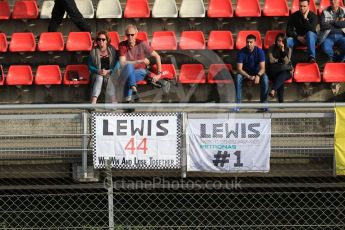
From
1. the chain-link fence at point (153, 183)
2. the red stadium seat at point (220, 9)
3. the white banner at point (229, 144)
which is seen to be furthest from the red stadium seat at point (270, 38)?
the white banner at point (229, 144)

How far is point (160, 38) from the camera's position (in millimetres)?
13023

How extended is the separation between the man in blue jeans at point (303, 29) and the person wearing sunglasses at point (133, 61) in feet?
8.55

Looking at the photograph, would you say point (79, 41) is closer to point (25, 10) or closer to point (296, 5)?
point (25, 10)

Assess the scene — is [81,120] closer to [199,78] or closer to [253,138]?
[253,138]

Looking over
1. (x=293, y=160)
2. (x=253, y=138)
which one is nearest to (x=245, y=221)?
(x=293, y=160)

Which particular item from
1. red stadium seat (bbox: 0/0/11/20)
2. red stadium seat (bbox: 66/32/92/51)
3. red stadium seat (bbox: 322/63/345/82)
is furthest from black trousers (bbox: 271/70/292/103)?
red stadium seat (bbox: 0/0/11/20)

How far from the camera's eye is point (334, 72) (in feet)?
41.1

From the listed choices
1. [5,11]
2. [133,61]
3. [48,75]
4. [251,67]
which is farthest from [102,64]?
[5,11]

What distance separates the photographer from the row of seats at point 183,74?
12.5 meters

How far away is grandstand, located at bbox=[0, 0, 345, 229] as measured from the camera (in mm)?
8570

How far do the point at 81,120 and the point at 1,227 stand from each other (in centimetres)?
196

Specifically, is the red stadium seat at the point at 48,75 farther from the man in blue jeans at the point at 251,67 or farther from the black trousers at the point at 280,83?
the black trousers at the point at 280,83

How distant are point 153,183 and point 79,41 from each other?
4.92 metres

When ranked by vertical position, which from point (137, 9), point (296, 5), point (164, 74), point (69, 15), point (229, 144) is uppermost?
point (296, 5)
